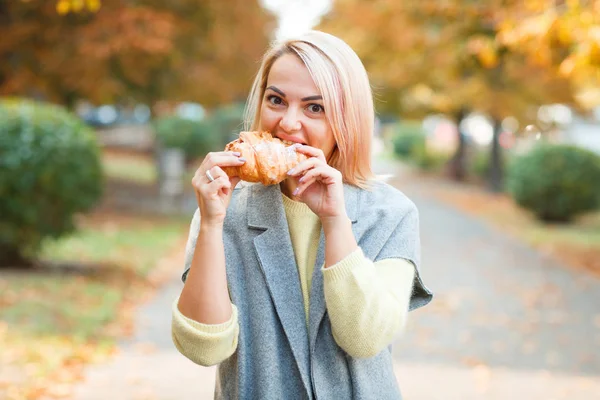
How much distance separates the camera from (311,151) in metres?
1.95

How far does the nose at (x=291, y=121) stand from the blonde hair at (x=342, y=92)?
0.08m

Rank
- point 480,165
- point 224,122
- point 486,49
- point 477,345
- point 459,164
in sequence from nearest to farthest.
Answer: point 477,345, point 486,49, point 480,165, point 459,164, point 224,122

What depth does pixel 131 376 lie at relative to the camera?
5.94 meters

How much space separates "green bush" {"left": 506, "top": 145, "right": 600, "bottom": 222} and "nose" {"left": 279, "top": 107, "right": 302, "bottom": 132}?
47.9ft

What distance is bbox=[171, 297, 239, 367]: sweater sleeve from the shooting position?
192 cm

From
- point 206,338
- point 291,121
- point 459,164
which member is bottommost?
point 459,164

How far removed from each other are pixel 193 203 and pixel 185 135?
18.6ft

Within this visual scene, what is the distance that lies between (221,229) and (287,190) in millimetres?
274

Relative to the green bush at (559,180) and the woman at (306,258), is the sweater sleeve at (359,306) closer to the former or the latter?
the woman at (306,258)

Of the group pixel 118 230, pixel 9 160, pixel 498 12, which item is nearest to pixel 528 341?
pixel 498 12

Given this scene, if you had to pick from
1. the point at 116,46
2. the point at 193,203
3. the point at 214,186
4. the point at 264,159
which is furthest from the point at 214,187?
the point at 193,203

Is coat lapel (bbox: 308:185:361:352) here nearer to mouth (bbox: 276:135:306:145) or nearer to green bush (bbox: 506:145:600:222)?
mouth (bbox: 276:135:306:145)

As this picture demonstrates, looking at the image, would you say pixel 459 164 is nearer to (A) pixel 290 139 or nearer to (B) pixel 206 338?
(A) pixel 290 139

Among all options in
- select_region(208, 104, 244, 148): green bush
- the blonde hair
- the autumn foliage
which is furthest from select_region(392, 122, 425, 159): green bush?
the blonde hair
